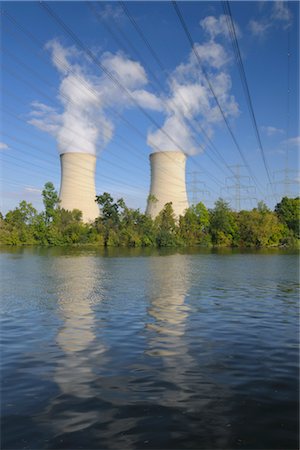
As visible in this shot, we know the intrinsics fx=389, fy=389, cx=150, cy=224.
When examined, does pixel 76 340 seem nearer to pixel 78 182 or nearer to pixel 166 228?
pixel 78 182

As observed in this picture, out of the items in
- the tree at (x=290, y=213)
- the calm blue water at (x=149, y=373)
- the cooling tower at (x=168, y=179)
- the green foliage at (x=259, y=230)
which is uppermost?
the cooling tower at (x=168, y=179)

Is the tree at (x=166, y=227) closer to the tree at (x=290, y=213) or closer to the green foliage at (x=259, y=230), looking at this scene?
the green foliage at (x=259, y=230)

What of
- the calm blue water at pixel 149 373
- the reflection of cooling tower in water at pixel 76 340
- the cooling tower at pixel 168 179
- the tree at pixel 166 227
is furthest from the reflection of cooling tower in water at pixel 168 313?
the tree at pixel 166 227

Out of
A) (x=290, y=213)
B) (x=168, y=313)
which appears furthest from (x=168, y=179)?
(x=168, y=313)

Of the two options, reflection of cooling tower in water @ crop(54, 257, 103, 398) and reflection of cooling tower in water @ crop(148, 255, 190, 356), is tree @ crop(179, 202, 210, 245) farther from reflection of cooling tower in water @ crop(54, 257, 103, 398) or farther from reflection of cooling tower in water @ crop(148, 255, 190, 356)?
reflection of cooling tower in water @ crop(54, 257, 103, 398)

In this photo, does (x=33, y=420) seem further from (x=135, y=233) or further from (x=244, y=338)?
(x=135, y=233)

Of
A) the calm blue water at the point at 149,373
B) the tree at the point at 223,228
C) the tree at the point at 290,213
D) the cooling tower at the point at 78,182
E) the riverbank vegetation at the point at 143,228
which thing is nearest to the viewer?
the calm blue water at the point at 149,373

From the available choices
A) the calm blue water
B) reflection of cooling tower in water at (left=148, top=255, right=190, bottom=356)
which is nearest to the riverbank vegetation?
reflection of cooling tower in water at (left=148, top=255, right=190, bottom=356)

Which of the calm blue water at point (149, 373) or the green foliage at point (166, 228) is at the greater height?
the green foliage at point (166, 228)
